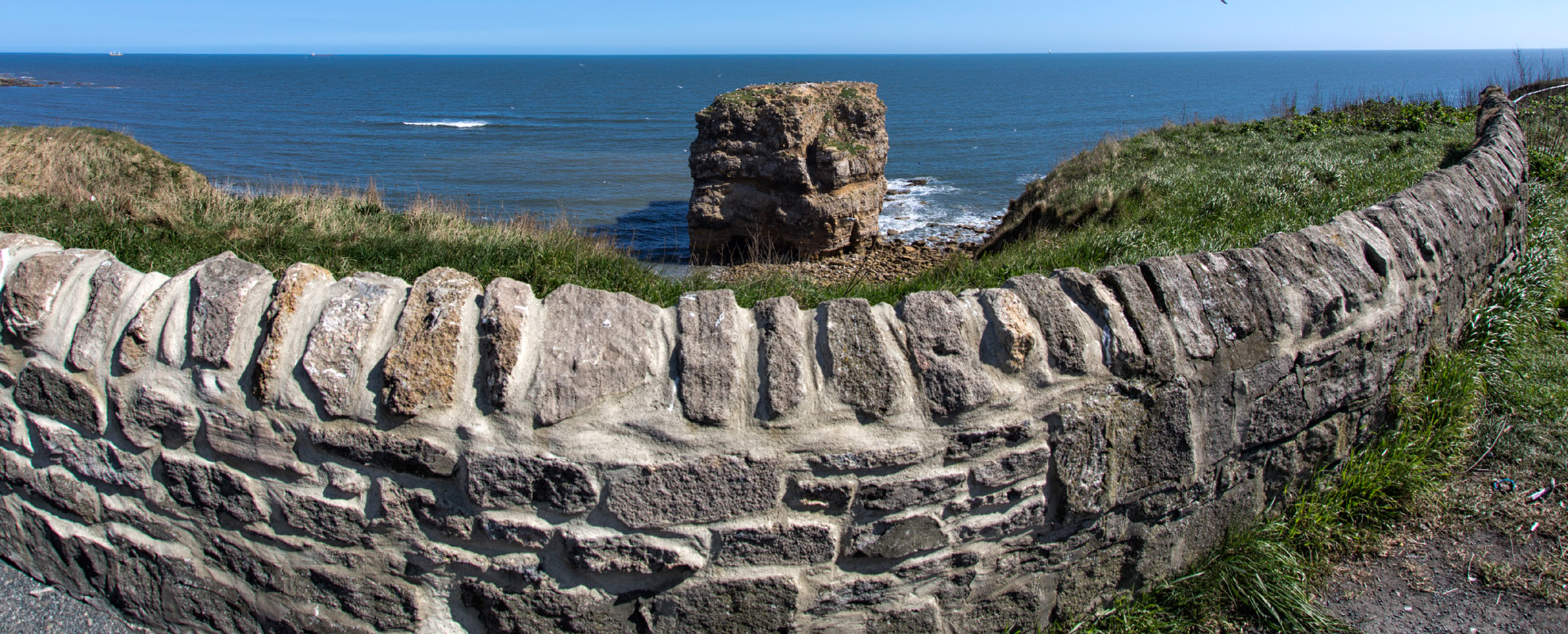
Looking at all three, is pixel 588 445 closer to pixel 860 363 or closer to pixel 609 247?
pixel 860 363

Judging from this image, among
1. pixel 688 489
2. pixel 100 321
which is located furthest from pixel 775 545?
pixel 100 321

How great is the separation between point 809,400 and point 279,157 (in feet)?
128

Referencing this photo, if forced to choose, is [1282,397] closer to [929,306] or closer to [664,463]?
[929,306]

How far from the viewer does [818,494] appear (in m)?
2.31

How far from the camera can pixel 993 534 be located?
2.53 metres

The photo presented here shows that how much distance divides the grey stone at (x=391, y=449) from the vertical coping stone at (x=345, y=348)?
0.20 ft

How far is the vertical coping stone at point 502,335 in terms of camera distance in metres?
2.21

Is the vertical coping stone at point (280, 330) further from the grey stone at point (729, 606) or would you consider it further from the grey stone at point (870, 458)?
the grey stone at point (870, 458)

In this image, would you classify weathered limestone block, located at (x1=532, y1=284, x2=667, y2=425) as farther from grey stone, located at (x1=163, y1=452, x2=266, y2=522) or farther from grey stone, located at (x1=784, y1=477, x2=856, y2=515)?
grey stone, located at (x1=163, y1=452, x2=266, y2=522)

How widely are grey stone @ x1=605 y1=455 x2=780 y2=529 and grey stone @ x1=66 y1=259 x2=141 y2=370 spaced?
1.56 meters

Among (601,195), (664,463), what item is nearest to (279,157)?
(601,195)

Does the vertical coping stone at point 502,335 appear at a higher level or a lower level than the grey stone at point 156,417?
higher

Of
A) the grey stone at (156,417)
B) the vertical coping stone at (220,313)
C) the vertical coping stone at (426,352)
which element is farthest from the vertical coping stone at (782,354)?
the grey stone at (156,417)

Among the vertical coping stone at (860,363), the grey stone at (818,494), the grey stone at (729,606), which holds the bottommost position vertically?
the grey stone at (729,606)
